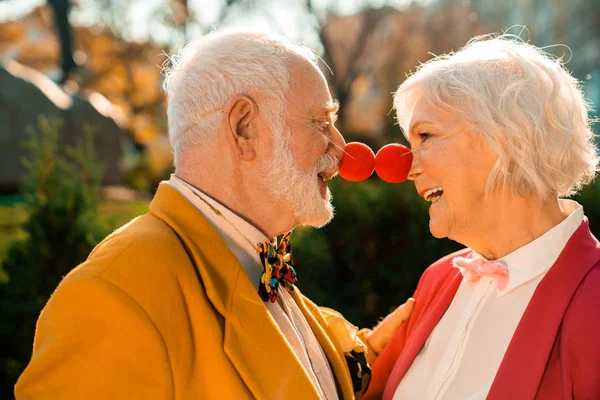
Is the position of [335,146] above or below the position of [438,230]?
above

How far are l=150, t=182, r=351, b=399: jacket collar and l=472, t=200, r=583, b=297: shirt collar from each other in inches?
34.6

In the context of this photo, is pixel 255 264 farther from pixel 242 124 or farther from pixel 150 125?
pixel 150 125

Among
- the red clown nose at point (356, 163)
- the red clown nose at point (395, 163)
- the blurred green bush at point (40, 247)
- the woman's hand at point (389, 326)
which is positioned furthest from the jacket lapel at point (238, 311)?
the blurred green bush at point (40, 247)

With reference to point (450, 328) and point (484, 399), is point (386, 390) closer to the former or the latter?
point (450, 328)

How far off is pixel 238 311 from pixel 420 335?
933mm

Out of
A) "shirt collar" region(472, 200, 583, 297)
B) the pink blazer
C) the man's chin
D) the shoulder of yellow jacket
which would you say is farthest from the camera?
the man's chin

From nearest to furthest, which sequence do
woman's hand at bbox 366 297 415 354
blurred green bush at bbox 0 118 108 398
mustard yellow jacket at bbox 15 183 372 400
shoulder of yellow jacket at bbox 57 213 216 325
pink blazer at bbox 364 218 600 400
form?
mustard yellow jacket at bbox 15 183 372 400
shoulder of yellow jacket at bbox 57 213 216 325
pink blazer at bbox 364 218 600 400
woman's hand at bbox 366 297 415 354
blurred green bush at bbox 0 118 108 398

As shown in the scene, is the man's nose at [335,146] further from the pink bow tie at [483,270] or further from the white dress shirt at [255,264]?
the pink bow tie at [483,270]

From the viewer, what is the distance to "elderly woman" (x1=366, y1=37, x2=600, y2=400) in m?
2.34

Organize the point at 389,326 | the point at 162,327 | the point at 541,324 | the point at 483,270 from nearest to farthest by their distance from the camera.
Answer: the point at 162,327 → the point at 541,324 → the point at 483,270 → the point at 389,326

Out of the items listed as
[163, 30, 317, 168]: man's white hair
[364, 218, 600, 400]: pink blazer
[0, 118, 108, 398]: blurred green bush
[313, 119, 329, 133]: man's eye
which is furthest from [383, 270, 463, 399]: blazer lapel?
[0, 118, 108, 398]: blurred green bush

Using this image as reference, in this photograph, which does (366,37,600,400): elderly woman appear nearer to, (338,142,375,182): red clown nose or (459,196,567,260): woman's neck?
(459,196,567,260): woman's neck

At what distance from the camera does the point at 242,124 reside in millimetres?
2484

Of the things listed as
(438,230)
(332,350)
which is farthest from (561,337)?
(332,350)
